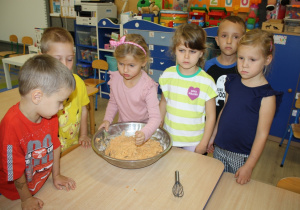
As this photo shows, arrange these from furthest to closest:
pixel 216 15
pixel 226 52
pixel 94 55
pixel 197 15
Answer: pixel 94 55, pixel 197 15, pixel 216 15, pixel 226 52

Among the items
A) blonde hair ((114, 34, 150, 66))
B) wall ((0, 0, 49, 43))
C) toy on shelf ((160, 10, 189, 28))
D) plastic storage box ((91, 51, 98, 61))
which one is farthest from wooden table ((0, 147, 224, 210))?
wall ((0, 0, 49, 43))

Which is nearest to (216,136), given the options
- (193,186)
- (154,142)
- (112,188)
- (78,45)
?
(154,142)

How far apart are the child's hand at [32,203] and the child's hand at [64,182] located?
10 centimetres

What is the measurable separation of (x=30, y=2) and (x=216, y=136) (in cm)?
594

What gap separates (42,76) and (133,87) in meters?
0.66

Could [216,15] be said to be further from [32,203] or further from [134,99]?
[32,203]

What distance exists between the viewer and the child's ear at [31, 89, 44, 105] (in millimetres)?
817

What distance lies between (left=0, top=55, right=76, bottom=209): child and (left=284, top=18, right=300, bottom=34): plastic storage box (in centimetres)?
273

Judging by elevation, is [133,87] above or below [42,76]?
below

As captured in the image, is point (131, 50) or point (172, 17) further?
point (172, 17)

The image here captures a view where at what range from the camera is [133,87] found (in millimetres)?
1416

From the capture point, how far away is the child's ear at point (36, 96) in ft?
2.68

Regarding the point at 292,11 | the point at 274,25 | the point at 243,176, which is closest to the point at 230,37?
the point at 243,176

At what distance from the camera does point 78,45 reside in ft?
14.6
